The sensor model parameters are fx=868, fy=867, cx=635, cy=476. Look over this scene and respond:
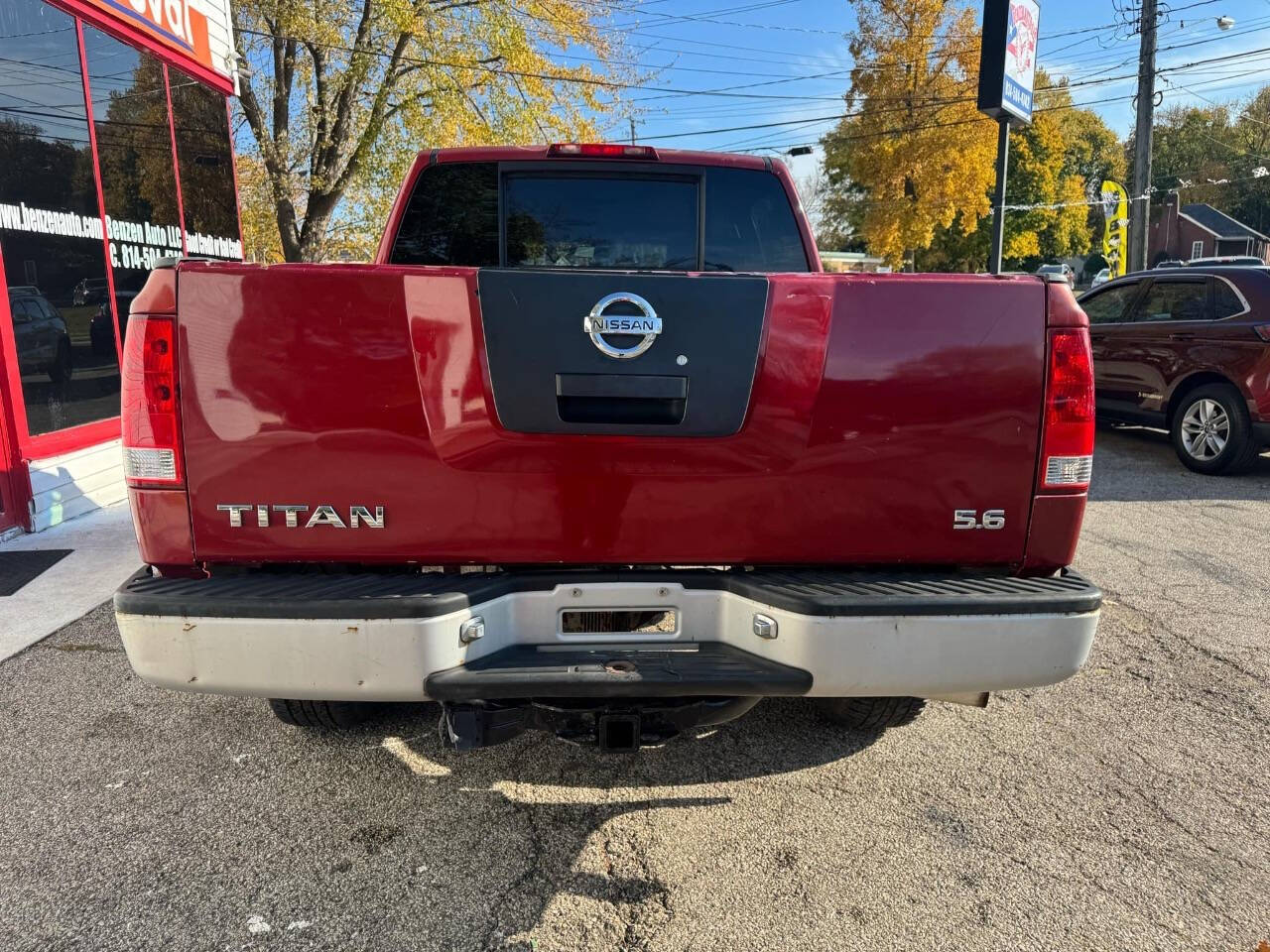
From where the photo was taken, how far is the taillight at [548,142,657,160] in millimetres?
3297

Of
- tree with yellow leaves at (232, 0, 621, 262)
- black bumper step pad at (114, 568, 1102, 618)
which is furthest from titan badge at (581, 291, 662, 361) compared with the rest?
tree with yellow leaves at (232, 0, 621, 262)

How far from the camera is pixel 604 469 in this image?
7.50 feet

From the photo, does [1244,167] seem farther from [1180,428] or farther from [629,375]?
[629,375]

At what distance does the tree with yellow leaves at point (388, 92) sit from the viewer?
52.3 feet

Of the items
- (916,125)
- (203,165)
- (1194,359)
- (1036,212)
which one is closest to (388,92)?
(203,165)

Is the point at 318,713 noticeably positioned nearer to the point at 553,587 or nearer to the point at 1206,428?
the point at 553,587

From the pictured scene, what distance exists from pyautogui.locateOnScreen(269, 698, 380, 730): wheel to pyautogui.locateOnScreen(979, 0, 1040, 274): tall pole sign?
752 cm

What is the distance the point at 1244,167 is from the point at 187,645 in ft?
277

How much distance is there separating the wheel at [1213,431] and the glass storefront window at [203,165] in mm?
10083

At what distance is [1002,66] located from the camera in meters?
8.70

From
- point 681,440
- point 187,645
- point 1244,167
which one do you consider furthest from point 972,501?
point 1244,167

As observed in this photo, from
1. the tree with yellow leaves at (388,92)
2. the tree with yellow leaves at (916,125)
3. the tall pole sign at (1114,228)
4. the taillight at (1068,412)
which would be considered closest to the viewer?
the taillight at (1068,412)

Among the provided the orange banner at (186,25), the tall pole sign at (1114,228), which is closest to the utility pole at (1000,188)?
the orange banner at (186,25)

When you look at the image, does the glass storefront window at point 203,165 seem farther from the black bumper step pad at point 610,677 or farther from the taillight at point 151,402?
the black bumper step pad at point 610,677
